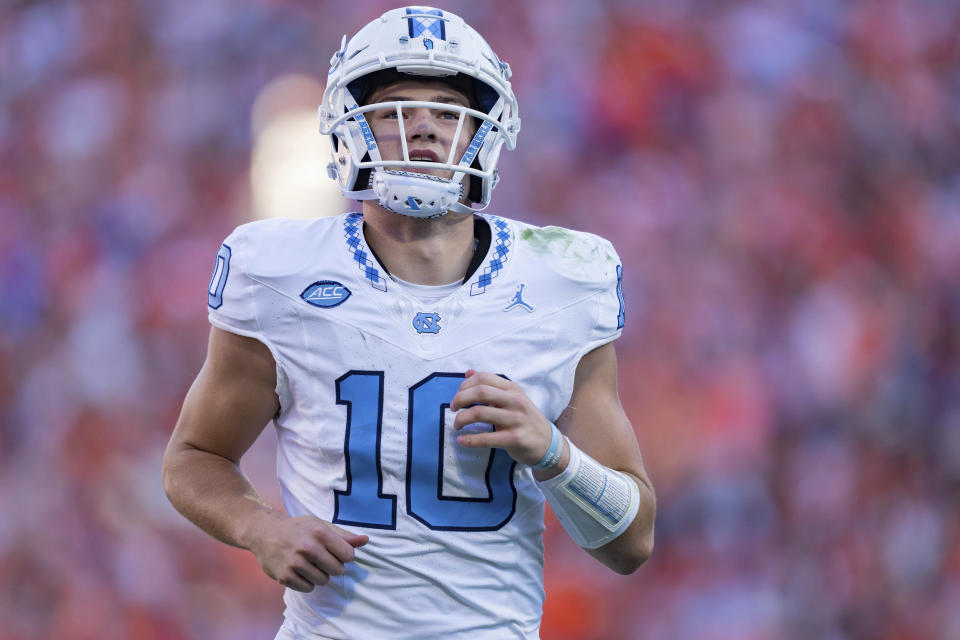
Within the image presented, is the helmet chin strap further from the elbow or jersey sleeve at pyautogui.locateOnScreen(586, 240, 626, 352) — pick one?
the elbow

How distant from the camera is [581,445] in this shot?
1.50 m

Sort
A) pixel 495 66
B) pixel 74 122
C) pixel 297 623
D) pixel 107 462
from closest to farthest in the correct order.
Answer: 1. pixel 297 623
2. pixel 495 66
3. pixel 107 462
4. pixel 74 122

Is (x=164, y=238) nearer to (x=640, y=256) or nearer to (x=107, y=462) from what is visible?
(x=107, y=462)

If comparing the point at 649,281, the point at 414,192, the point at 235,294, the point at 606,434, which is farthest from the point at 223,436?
the point at 649,281

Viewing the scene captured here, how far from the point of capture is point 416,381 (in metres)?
1.40

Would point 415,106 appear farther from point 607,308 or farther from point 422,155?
point 607,308

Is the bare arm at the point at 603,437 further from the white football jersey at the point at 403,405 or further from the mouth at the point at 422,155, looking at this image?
the mouth at the point at 422,155

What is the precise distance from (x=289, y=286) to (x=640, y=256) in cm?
179

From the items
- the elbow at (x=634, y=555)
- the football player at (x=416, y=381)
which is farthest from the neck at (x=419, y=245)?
the elbow at (x=634, y=555)

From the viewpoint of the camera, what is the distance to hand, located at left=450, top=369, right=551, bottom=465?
1.25m

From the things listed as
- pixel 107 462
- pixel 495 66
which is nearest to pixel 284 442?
pixel 495 66

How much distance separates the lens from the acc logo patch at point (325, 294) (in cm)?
144

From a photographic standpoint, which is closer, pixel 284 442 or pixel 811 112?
pixel 284 442

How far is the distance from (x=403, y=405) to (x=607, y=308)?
330 millimetres
